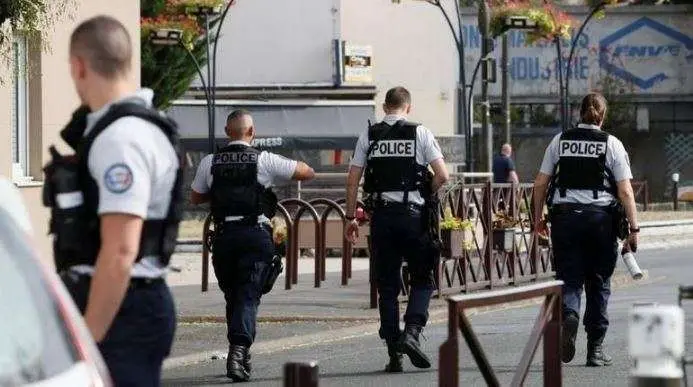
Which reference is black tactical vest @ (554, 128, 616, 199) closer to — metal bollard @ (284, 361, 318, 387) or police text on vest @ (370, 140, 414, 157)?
police text on vest @ (370, 140, 414, 157)

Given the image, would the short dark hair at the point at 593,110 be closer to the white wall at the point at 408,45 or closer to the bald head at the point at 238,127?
the bald head at the point at 238,127

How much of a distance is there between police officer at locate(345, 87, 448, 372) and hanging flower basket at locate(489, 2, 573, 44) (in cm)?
2385

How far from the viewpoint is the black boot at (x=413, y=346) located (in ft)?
37.6

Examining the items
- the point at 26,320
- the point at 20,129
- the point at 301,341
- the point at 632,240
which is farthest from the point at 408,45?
the point at 26,320

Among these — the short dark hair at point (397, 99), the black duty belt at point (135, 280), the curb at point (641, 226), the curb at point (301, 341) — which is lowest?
the curb at point (641, 226)

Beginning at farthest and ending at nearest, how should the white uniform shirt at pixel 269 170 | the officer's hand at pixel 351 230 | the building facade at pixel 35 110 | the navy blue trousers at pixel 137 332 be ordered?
the building facade at pixel 35 110, the officer's hand at pixel 351 230, the white uniform shirt at pixel 269 170, the navy blue trousers at pixel 137 332

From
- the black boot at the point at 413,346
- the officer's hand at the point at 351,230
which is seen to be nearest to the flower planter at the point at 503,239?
the officer's hand at the point at 351,230

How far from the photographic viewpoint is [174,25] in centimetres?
3325

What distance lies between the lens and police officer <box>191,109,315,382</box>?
11.2 meters

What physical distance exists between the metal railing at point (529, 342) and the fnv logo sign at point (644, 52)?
146ft

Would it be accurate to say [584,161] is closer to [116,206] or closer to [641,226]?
[116,206]

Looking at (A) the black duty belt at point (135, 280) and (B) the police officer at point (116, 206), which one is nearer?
(B) the police officer at point (116, 206)

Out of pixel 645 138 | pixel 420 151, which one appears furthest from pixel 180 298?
pixel 645 138

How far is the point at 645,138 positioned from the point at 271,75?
1322 centimetres
